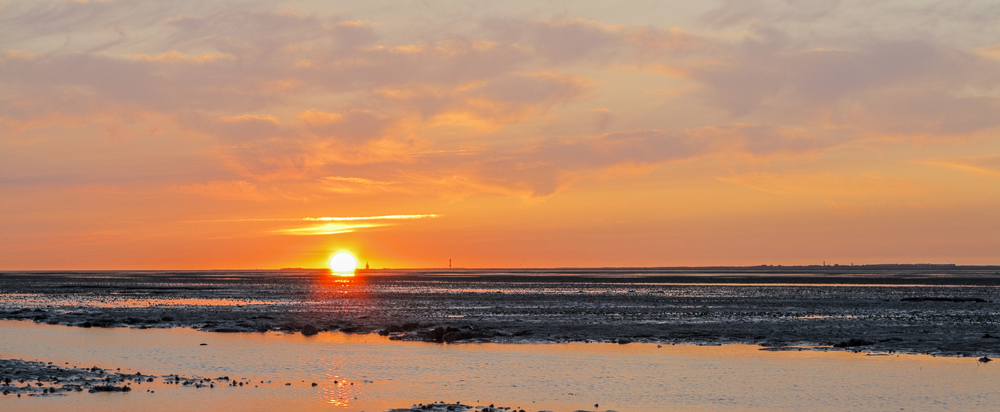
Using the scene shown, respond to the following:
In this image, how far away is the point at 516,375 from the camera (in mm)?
25750

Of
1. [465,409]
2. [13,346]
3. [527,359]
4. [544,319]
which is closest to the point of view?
[465,409]

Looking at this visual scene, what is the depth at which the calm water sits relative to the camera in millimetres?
20812

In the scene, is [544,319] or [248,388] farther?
[544,319]

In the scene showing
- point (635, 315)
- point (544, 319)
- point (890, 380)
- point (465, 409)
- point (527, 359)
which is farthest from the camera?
point (635, 315)

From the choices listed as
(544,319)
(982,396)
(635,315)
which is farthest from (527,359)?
(635,315)

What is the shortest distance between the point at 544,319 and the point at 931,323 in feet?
65.7

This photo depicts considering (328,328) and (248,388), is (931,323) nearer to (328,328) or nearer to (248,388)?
(328,328)

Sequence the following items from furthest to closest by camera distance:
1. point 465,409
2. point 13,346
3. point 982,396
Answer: point 13,346 < point 982,396 < point 465,409

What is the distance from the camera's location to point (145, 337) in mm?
37656

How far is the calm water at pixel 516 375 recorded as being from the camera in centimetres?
2081

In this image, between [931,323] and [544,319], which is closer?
[931,323]

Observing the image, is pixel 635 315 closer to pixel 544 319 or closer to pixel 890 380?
pixel 544 319

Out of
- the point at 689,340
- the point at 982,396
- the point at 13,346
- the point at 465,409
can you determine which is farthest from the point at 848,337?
the point at 13,346

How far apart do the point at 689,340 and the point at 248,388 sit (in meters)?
19.5
